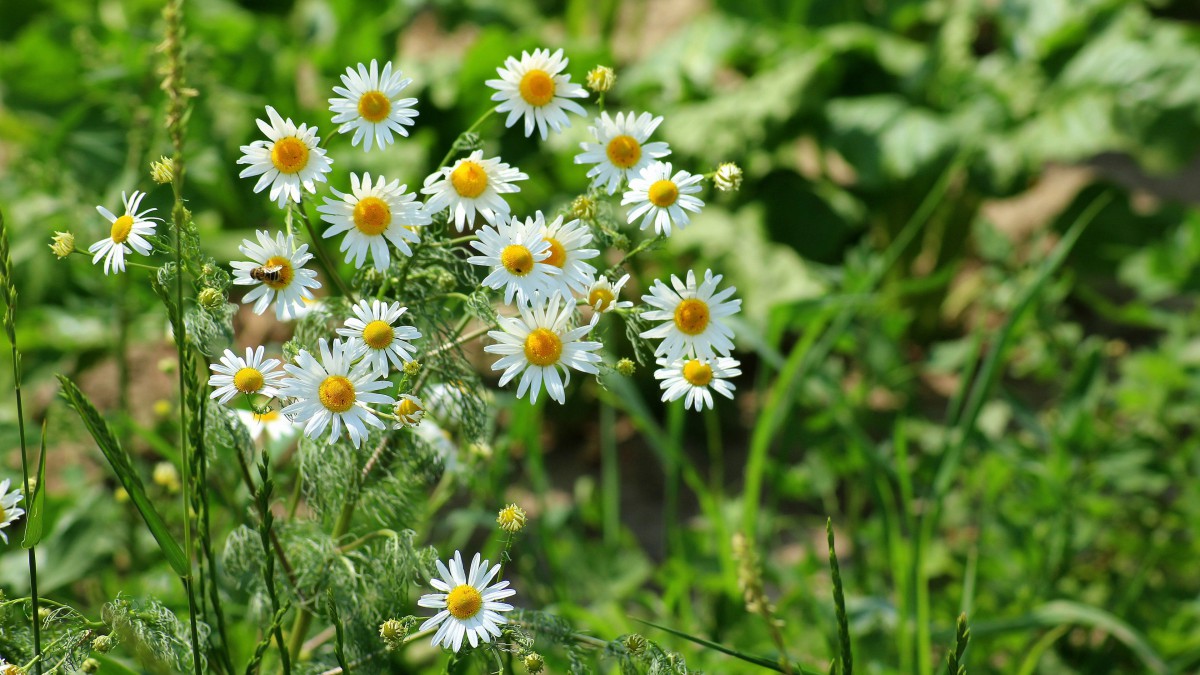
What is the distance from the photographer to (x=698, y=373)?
1.07 metres

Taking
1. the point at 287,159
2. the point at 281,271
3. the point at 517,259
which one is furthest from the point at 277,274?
the point at 517,259

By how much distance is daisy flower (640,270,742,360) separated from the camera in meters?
1.05

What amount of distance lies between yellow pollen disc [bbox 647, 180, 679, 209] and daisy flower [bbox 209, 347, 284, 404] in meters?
0.39

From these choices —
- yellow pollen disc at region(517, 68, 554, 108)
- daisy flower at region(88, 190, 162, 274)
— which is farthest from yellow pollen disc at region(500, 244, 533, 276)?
daisy flower at region(88, 190, 162, 274)

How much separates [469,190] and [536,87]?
15cm

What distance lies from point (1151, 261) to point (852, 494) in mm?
910

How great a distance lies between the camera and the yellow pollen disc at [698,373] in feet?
3.49

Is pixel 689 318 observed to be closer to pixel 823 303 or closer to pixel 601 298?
pixel 601 298

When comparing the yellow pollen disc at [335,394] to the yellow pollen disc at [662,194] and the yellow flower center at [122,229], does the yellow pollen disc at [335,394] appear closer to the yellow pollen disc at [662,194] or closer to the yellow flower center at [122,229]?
the yellow flower center at [122,229]

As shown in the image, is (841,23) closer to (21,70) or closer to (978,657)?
(978,657)

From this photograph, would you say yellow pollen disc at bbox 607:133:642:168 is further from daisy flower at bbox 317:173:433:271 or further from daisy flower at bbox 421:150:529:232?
daisy flower at bbox 317:173:433:271

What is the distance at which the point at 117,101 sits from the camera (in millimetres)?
2742

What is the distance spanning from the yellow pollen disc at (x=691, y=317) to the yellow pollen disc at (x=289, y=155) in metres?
0.38

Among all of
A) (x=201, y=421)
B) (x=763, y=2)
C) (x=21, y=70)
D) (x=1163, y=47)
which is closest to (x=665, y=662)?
(x=201, y=421)
